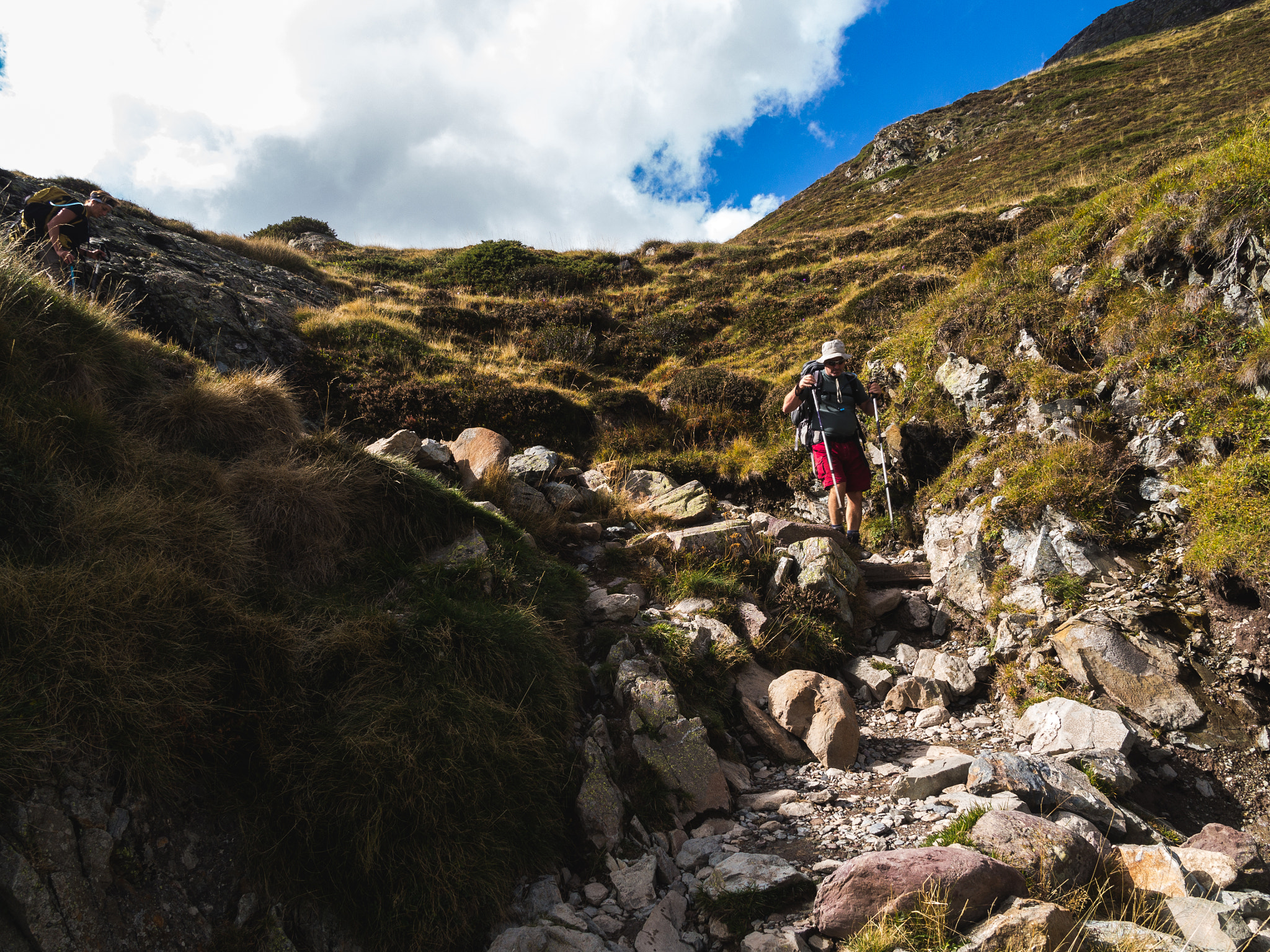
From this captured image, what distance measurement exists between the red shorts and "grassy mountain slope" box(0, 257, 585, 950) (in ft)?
16.8

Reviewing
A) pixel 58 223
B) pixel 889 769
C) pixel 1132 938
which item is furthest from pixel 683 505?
pixel 58 223

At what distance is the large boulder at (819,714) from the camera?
547cm

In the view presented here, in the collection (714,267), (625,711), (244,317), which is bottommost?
(625,711)

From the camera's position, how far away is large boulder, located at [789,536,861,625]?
7.53m

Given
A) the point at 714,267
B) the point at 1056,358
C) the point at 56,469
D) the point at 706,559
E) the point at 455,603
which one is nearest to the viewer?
the point at 56,469

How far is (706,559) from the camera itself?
800cm

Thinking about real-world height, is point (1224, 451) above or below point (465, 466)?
below

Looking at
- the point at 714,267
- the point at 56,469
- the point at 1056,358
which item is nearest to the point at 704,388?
the point at 1056,358

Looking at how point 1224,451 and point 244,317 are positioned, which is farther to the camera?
point 244,317

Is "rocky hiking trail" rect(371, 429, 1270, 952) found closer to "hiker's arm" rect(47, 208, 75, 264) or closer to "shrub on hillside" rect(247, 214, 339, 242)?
"hiker's arm" rect(47, 208, 75, 264)

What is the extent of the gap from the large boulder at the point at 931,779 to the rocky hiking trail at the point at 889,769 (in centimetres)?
2

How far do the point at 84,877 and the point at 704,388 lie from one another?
13.3 m

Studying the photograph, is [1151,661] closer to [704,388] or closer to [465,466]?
[465,466]

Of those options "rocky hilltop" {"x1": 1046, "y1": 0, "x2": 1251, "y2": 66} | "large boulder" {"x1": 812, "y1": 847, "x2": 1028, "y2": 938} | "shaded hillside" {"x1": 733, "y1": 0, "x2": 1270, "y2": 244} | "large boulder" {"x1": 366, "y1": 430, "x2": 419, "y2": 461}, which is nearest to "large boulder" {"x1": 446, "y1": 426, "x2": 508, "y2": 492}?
"large boulder" {"x1": 366, "y1": 430, "x2": 419, "y2": 461}
